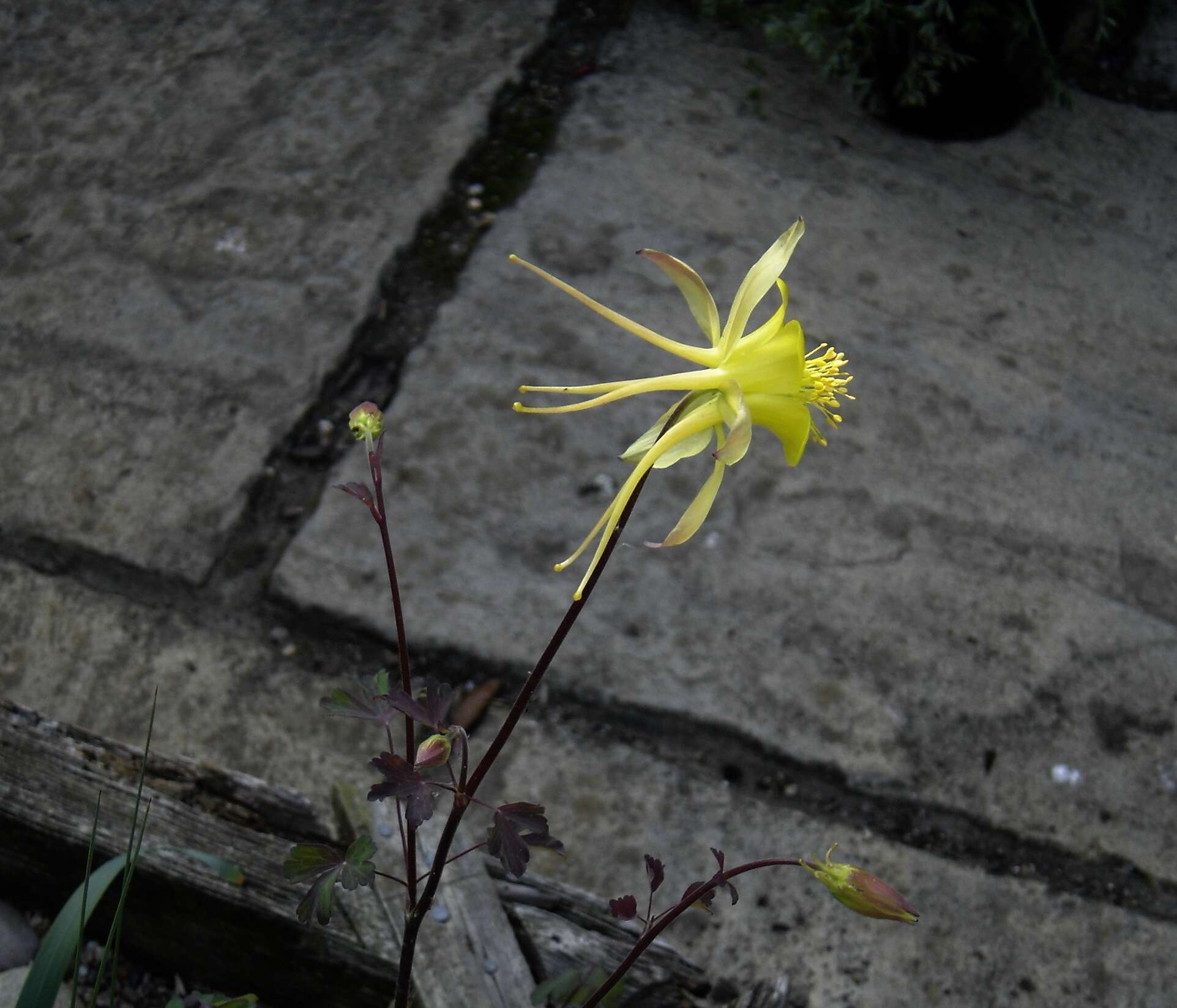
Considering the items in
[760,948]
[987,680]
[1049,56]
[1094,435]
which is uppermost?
[1049,56]

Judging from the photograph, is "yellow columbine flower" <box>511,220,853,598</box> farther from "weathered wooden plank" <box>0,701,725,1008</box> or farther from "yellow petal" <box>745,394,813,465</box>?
"weathered wooden plank" <box>0,701,725,1008</box>

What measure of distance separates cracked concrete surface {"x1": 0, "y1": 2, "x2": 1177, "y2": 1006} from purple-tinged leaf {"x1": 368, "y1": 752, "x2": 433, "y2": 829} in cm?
62

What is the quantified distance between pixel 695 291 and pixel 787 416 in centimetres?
12

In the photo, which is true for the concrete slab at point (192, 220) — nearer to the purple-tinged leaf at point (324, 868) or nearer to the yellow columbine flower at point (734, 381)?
the purple-tinged leaf at point (324, 868)

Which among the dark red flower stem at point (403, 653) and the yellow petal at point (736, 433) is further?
the dark red flower stem at point (403, 653)

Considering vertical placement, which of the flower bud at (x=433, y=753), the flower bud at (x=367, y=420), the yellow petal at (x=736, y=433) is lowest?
the flower bud at (x=433, y=753)

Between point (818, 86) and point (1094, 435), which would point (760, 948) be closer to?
point (1094, 435)

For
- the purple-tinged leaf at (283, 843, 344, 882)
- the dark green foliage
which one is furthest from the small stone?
the dark green foliage

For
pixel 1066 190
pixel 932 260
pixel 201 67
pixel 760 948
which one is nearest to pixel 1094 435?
pixel 932 260

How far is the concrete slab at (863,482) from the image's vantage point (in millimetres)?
1526

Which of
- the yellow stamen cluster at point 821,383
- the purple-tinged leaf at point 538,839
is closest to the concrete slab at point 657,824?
the purple-tinged leaf at point 538,839

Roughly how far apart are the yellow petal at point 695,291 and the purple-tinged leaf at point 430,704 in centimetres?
32

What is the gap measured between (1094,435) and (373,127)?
4.82 feet

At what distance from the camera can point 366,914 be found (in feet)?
3.43
